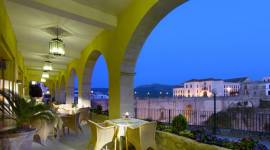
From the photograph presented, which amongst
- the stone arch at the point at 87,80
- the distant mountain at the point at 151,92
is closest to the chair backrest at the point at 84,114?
the stone arch at the point at 87,80

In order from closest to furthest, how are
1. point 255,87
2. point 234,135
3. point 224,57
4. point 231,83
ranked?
point 234,135 → point 255,87 → point 231,83 → point 224,57

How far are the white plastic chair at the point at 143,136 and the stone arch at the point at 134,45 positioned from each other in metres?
1.32

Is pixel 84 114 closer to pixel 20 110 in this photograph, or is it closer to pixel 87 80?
pixel 87 80

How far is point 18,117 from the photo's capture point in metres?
3.54

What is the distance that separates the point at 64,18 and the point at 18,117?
2.98 metres

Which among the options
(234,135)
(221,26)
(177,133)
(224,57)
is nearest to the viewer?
(177,133)

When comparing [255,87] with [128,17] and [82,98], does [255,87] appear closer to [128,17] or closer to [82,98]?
[82,98]

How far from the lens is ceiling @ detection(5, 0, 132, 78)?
15.3 feet

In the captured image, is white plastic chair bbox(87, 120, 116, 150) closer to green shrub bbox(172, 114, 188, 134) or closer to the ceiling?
green shrub bbox(172, 114, 188, 134)

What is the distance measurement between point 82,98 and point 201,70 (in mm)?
90983

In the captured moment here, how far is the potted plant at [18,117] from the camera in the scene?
10.7 ft

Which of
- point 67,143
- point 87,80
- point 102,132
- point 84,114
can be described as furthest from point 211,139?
point 87,80

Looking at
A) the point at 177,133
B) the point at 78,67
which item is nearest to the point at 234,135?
the point at 177,133

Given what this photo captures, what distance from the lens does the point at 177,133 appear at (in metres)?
4.22
